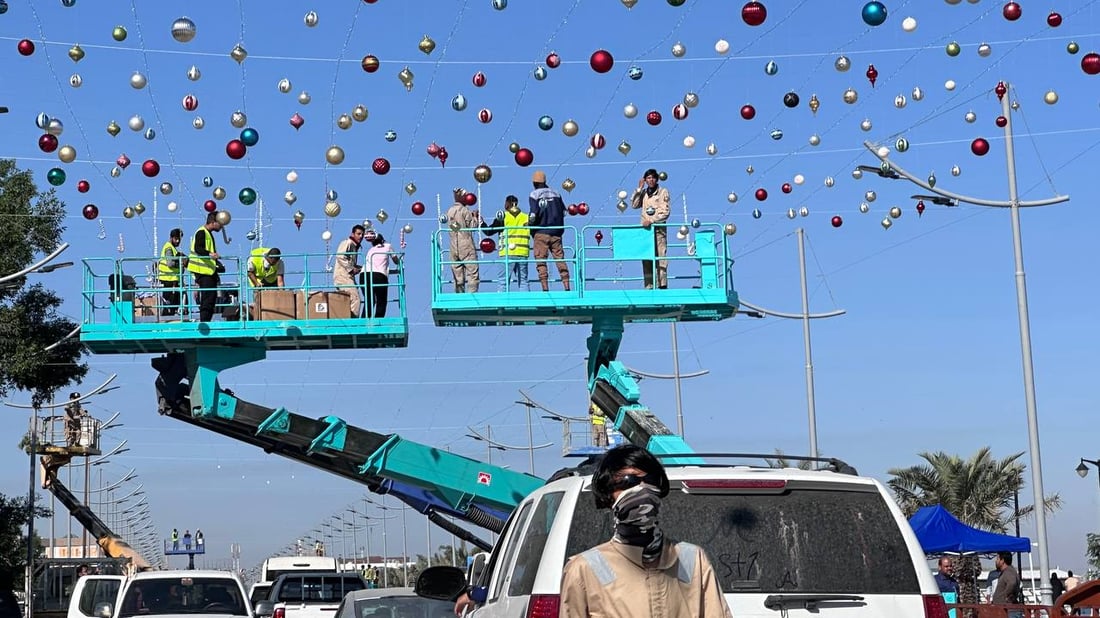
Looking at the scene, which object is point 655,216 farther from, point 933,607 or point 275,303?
point 933,607

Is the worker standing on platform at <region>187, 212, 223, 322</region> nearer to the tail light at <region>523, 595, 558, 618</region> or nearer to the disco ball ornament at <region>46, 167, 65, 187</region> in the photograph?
the disco ball ornament at <region>46, 167, 65, 187</region>

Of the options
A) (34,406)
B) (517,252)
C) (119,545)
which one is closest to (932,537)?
(517,252)

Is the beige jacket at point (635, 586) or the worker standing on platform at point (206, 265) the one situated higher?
the worker standing on platform at point (206, 265)

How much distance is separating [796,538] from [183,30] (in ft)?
51.4

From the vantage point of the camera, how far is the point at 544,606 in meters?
6.42

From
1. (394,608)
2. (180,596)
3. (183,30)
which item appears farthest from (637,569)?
(183,30)

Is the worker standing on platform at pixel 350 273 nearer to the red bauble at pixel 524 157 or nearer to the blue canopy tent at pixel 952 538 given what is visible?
the red bauble at pixel 524 157

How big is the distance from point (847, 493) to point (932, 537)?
19.7m

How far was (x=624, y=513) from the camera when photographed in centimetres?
489

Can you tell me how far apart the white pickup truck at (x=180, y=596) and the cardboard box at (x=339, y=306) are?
6.57m

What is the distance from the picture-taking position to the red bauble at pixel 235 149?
23.1 metres

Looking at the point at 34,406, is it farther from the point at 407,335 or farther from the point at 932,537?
the point at 932,537

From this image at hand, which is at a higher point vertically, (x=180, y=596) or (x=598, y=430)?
(x=598, y=430)

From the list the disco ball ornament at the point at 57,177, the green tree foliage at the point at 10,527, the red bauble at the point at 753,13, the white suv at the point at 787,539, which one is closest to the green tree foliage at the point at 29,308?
the green tree foliage at the point at 10,527
